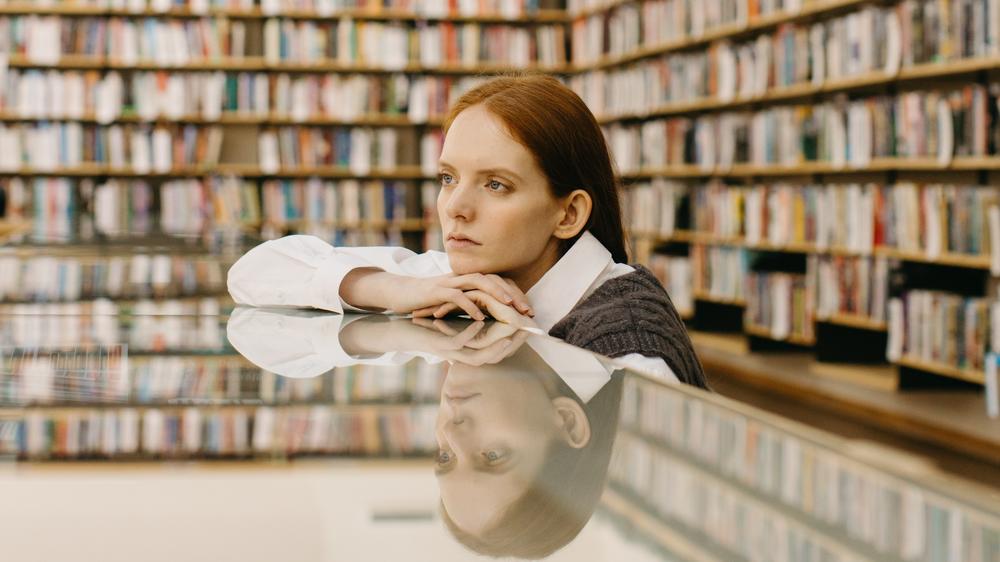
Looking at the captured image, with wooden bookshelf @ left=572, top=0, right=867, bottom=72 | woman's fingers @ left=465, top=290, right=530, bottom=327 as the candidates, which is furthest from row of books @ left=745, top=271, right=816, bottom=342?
woman's fingers @ left=465, top=290, right=530, bottom=327

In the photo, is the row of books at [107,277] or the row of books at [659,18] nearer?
the row of books at [107,277]

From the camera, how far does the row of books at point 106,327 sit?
2.86 feet

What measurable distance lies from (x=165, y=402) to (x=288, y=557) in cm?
26

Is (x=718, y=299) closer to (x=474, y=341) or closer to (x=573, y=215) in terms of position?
(x=573, y=215)

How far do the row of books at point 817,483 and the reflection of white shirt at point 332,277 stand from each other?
722 mm

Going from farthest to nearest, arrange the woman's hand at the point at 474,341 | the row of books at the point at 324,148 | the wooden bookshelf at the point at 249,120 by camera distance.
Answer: the row of books at the point at 324,148 → the wooden bookshelf at the point at 249,120 → the woman's hand at the point at 474,341

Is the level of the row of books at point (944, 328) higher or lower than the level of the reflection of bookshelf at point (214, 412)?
lower

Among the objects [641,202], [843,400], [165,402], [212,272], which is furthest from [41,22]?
[165,402]

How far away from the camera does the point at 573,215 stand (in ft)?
4.43

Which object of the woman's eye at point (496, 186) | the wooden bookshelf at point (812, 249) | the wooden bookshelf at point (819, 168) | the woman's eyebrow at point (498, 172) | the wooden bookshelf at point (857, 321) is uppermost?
the wooden bookshelf at point (819, 168)

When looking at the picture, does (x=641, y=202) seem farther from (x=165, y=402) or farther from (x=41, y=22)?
(x=165, y=402)

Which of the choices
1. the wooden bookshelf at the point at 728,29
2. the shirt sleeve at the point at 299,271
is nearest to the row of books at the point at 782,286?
the wooden bookshelf at the point at 728,29

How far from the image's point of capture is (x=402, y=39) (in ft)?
24.3

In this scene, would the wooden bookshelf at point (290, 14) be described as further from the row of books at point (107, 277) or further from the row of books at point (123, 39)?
the row of books at point (107, 277)
